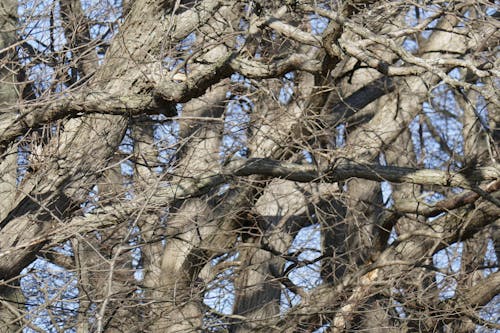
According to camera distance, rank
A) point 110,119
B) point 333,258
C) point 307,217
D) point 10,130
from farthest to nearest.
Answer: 1. point 307,217
2. point 333,258
3. point 110,119
4. point 10,130

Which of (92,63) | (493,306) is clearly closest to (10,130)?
(92,63)

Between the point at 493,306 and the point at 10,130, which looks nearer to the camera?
the point at 10,130

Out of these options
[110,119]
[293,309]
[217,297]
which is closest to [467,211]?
[293,309]

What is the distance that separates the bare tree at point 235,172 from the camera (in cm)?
567

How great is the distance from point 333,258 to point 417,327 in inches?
40.0

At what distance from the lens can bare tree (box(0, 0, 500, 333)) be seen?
567cm

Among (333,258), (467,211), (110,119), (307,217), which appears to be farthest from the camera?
(307,217)

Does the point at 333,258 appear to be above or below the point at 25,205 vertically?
below

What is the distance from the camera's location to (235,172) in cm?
614

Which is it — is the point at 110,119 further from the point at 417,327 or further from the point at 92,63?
the point at 417,327

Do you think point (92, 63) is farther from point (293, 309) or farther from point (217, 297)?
point (293, 309)

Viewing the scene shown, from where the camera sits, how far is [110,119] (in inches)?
246

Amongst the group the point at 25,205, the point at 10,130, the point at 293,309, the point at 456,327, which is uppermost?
the point at 10,130

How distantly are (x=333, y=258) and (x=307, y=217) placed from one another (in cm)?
86
